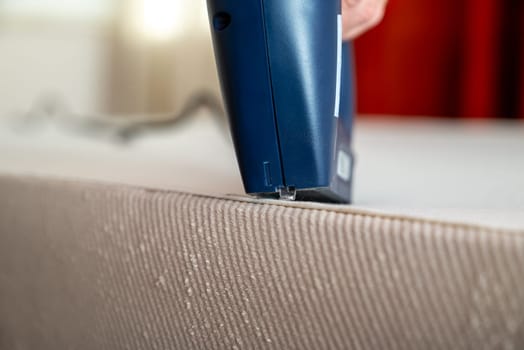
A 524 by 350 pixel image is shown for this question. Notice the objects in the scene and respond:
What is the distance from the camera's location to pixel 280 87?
0.32 meters

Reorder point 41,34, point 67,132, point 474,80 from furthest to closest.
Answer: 1. point 41,34
2. point 474,80
3. point 67,132

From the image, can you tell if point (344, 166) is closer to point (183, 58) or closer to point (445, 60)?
point (445, 60)

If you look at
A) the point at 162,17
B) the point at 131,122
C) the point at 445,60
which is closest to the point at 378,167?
the point at 131,122

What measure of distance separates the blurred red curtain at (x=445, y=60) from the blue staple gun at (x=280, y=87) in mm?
1477

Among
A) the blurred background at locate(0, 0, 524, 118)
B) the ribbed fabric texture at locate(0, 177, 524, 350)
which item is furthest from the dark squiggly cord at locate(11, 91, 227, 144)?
the ribbed fabric texture at locate(0, 177, 524, 350)

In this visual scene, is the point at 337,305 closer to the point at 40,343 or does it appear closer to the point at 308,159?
the point at 308,159

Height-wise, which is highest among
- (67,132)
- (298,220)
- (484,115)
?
(298,220)

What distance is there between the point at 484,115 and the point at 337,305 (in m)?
1.57

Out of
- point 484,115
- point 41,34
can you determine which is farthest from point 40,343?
point 41,34

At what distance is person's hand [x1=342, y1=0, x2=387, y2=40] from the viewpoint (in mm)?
375

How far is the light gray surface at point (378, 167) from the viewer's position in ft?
1.20

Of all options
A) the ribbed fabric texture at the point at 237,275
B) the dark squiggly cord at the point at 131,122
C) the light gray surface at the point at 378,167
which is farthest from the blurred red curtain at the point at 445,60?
the ribbed fabric texture at the point at 237,275

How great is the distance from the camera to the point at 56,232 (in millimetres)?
383

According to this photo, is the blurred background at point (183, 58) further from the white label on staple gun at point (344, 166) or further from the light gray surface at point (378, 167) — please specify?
the white label on staple gun at point (344, 166)
